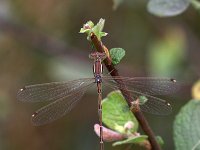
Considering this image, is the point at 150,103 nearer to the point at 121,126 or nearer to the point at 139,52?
the point at 121,126

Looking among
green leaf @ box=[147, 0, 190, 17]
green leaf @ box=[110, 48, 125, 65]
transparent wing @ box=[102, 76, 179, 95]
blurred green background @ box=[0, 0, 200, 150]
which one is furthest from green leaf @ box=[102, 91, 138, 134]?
blurred green background @ box=[0, 0, 200, 150]

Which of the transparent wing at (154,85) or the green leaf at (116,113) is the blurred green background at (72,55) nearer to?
the transparent wing at (154,85)

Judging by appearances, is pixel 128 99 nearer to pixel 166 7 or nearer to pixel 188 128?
pixel 188 128

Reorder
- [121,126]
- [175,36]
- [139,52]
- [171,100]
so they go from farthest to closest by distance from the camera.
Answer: [139,52]
[175,36]
[171,100]
[121,126]

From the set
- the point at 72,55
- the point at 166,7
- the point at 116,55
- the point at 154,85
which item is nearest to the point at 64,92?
the point at 154,85

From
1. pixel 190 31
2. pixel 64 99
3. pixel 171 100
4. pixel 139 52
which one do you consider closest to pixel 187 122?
pixel 64 99
